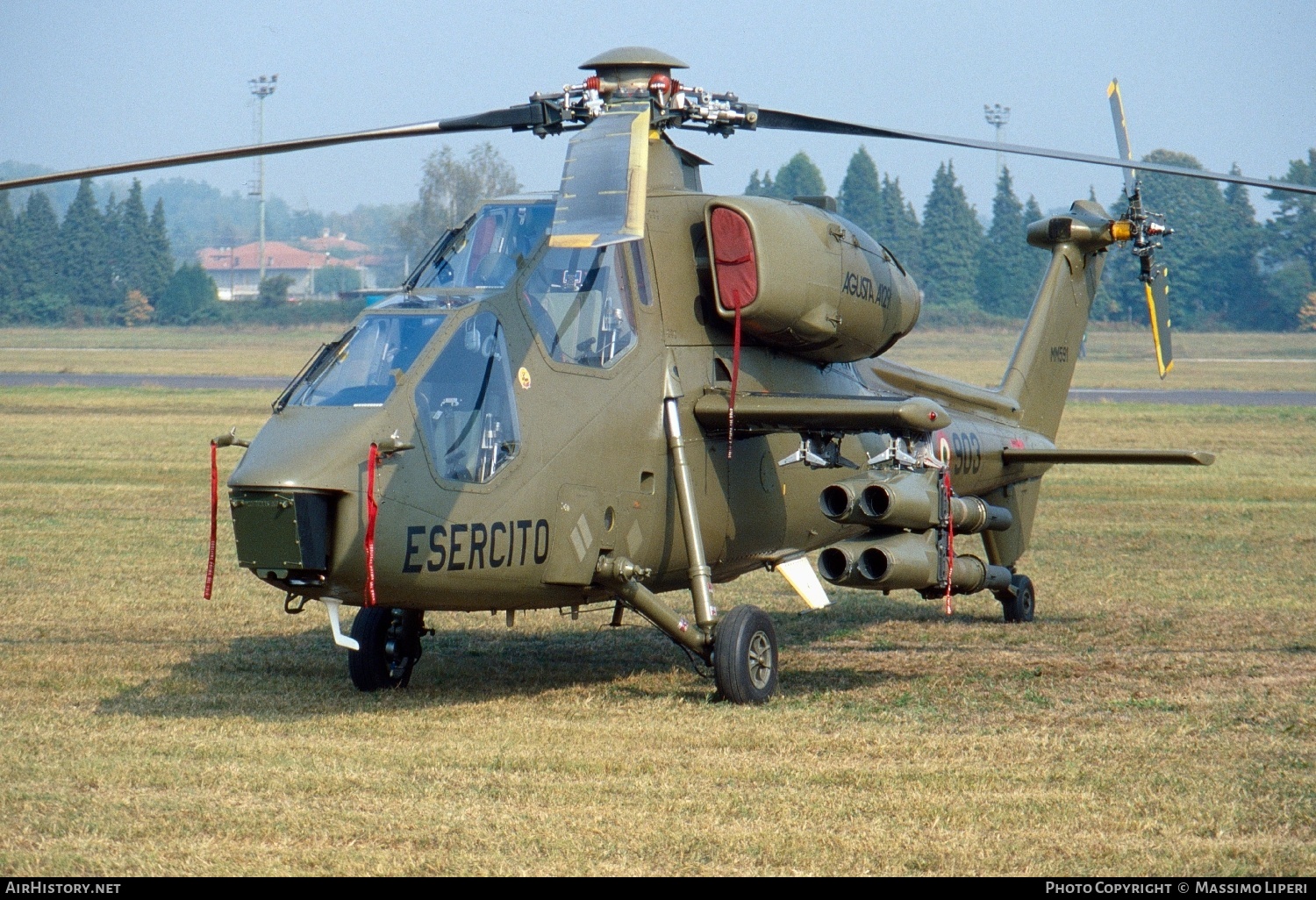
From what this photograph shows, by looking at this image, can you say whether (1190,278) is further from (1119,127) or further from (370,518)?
(370,518)

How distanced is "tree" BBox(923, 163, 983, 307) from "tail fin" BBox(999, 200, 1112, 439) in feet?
316

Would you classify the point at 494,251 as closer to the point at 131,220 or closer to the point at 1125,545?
the point at 1125,545

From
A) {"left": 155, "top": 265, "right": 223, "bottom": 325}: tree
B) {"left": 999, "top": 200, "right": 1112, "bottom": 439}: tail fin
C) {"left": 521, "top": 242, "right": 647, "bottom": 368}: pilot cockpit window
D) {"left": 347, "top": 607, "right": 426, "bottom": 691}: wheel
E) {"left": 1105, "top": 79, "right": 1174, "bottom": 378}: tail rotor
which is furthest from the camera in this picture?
{"left": 155, "top": 265, "right": 223, "bottom": 325}: tree

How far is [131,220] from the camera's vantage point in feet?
385

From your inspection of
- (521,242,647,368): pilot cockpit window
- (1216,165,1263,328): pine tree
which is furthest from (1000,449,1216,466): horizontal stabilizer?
(1216,165,1263,328): pine tree

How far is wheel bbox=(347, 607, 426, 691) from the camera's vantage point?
33.3 ft

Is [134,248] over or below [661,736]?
over

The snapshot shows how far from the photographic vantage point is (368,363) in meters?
8.98

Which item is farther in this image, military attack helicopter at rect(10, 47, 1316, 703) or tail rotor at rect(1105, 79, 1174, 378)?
tail rotor at rect(1105, 79, 1174, 378)

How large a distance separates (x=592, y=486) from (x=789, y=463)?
168 centimetres

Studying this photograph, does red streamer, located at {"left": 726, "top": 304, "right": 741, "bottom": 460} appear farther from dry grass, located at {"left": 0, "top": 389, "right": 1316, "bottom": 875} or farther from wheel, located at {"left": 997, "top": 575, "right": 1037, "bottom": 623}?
wheel, located at {"left": 997, "top": 575, "right": 1037, "bottom": 623}

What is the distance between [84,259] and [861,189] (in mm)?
68781

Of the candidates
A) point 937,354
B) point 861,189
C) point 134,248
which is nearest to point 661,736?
point 937,354

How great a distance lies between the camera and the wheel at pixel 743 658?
9.55 m
